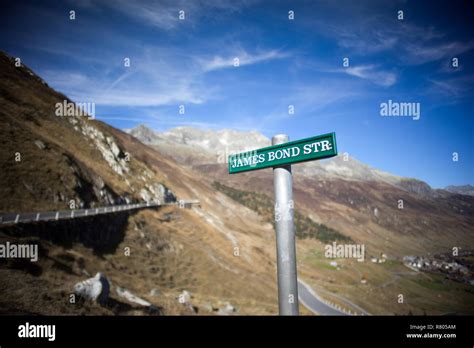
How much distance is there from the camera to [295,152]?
3600 mm

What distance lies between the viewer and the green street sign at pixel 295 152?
346 cm

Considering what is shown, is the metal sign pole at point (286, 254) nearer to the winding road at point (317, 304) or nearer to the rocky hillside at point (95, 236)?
the rocky hillside at point (95, 236)

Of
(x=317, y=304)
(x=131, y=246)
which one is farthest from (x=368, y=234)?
(x=131, y=246)

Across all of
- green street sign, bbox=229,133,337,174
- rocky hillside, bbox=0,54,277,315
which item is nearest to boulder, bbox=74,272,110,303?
rocky hillside, bbox=0,54,277,315

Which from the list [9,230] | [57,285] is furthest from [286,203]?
[9,230]

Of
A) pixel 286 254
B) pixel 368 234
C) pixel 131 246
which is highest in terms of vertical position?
pixel 286 254

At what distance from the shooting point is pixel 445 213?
194250 mm
